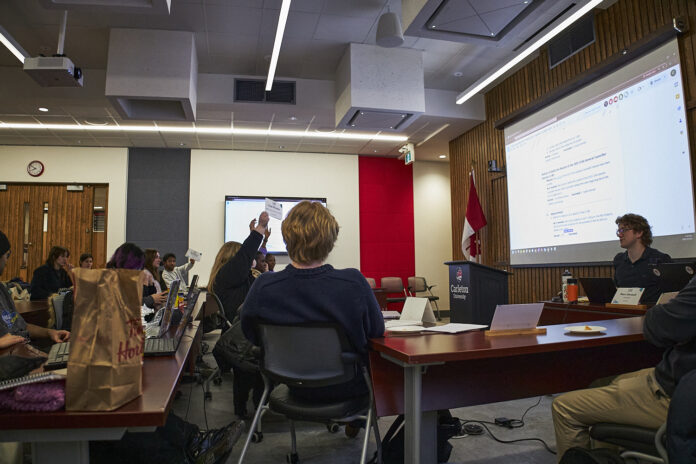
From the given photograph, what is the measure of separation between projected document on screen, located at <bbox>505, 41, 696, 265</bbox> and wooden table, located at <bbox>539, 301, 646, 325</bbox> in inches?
44.3

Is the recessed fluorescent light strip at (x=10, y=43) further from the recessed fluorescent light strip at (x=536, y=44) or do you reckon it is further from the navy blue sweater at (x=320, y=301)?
the recessed fluorescent light strip at (x=536, y=44)

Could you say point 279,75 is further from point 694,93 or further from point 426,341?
point 426,341

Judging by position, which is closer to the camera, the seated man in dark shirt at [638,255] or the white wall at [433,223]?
the seated man in dark shirt at [638,255]

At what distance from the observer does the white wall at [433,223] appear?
8898 mm

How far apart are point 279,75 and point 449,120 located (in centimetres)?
259

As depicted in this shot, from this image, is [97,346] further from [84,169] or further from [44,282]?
[84,169]

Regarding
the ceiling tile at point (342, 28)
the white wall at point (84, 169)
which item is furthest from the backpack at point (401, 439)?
the white wall at point (84, 169)

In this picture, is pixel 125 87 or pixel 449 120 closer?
pixel 125 87

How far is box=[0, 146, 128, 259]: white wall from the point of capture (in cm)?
747

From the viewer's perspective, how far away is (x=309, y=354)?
1.70 m

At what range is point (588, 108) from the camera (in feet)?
15.4

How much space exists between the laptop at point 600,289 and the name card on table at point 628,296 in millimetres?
149

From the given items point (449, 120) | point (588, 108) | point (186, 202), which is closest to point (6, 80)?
point (186, 202)

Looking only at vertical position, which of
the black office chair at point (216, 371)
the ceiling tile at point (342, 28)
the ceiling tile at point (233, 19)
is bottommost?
the black office chair at point (216, 371)
